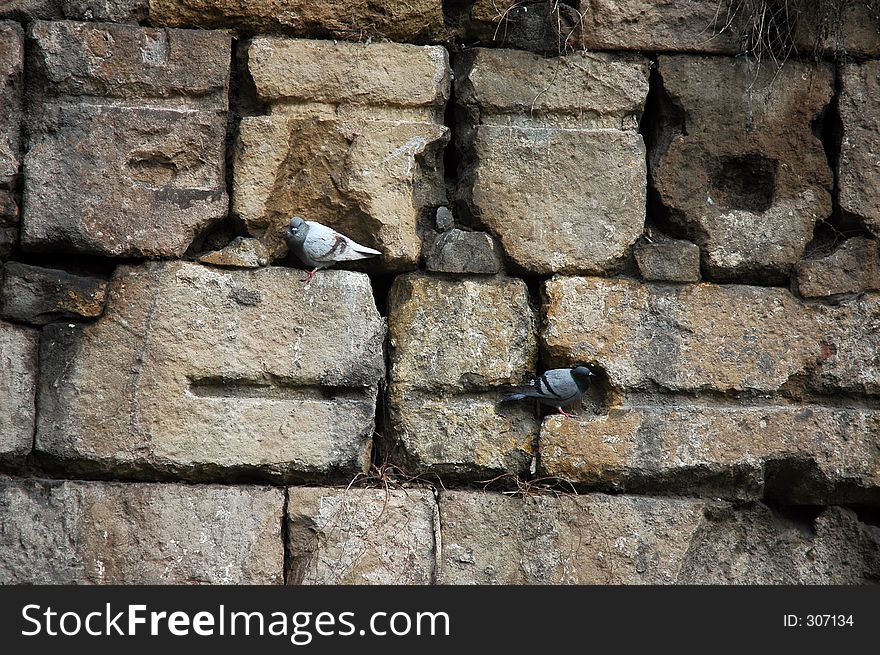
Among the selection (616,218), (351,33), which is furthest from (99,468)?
(616,218)

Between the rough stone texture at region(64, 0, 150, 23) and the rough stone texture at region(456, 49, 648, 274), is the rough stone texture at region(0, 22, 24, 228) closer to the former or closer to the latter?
the rough stone texture at region(64, 0, 150, 23)

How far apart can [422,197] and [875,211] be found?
174 cm

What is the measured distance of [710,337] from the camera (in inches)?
149

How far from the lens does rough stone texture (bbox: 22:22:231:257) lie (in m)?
3.51

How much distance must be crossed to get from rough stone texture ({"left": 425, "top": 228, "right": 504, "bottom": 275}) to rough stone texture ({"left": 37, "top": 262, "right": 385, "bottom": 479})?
11.5 inches

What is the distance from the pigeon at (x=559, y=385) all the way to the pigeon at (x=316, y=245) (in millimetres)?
786

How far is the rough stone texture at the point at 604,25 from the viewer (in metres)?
3.82

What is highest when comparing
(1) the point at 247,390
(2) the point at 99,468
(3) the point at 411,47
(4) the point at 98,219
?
(3) the point at 411,47

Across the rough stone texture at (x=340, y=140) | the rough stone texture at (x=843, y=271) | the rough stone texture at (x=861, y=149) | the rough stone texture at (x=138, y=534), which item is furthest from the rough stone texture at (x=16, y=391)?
the rough stone texture at (x=861, y=149)

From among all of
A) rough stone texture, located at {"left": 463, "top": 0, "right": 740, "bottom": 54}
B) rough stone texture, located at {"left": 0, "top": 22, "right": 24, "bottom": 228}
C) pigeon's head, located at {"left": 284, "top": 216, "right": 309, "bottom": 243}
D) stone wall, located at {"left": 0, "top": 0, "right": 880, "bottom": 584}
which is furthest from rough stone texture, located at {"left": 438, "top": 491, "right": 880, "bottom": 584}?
rough stone texture, located at {"left": 0, "top": 22, "right": 24, "bottom": 228}

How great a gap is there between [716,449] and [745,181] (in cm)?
106

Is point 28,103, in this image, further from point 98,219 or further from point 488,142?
point 488,142

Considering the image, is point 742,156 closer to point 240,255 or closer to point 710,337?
point 710,337

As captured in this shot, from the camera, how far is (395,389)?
Result: 369 centimetres
